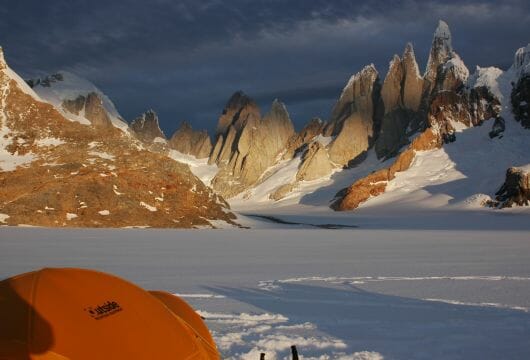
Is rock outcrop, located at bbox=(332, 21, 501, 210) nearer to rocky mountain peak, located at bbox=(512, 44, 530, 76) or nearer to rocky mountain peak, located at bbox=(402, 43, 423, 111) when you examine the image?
rocky mountain peak, located at bbox=(402, 43, 423, 111)

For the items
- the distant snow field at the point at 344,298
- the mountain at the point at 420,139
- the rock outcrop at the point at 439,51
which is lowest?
the distant snow field at the point at 344,298

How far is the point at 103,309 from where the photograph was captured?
593 cm

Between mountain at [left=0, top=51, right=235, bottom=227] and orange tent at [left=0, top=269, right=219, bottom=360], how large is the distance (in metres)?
49.5

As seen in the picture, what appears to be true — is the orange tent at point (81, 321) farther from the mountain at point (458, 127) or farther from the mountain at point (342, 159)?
the mountain at point (458, 127)

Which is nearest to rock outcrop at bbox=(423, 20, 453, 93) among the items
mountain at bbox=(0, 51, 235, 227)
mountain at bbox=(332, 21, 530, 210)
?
mountain at bbox=(332, 21, 530, 210)

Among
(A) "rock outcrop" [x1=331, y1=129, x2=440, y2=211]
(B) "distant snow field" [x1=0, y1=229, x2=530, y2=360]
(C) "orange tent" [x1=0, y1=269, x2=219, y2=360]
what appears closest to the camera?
(C) "orange tent" [x1=0, y1=269, x2=219, y2=360]

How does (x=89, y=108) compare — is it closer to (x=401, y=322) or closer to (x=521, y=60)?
(x=521, y=60)

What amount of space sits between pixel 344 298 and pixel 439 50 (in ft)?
601

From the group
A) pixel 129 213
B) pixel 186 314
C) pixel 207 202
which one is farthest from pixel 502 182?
pixel 186 314

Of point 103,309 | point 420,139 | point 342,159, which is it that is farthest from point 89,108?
point 103,309

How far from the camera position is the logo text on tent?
5.82 meters

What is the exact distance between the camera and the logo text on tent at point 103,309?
5.82 m

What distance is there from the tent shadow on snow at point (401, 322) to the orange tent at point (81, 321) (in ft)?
11.5

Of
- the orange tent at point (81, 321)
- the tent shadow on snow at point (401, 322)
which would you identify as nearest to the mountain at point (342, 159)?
the tent shadow on snow at point (401, 322)
